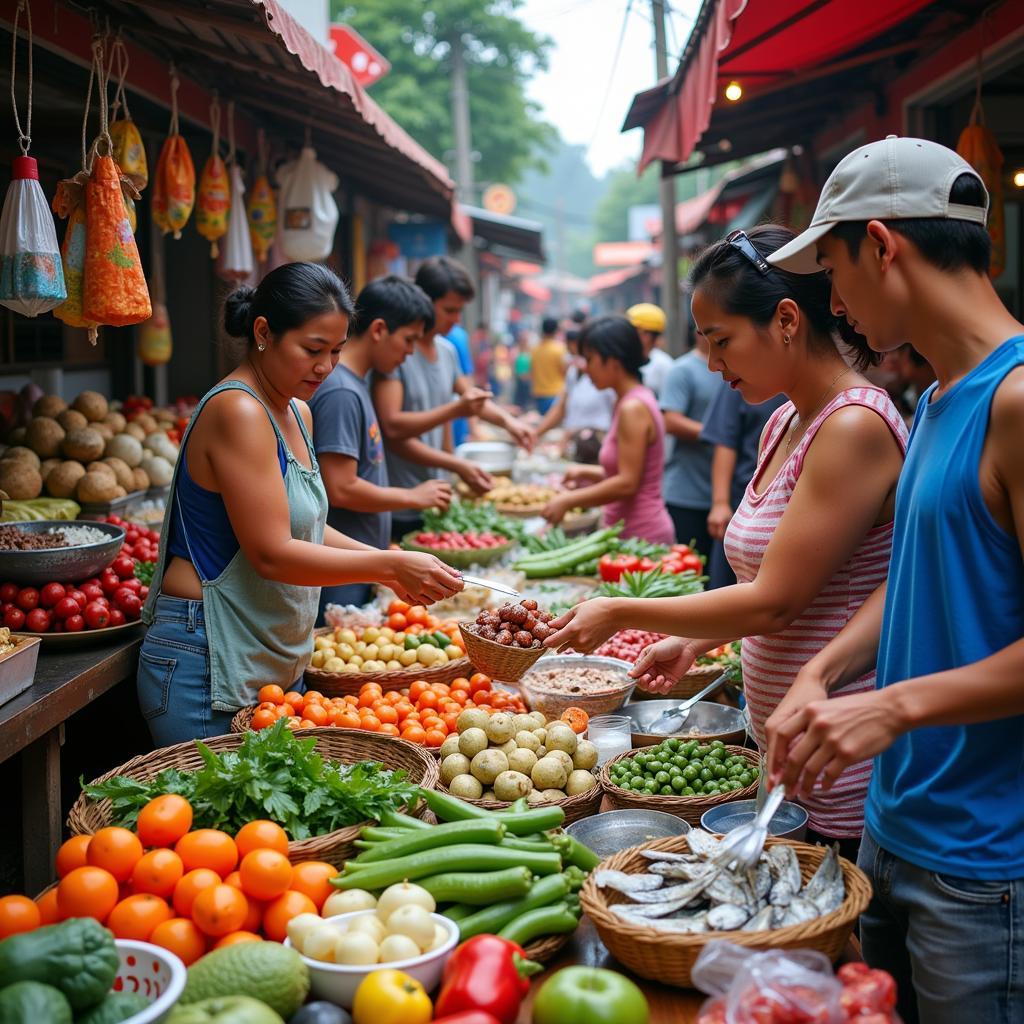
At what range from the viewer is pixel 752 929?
194 cm

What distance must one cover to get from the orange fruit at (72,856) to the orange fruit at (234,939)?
0.39m

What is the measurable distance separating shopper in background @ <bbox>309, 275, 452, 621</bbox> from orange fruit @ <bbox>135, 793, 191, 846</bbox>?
8.52 ft

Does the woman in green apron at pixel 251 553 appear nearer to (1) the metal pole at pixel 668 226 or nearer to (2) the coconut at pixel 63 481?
(2) the coconut at pixel 63 481

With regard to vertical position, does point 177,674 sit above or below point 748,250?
below

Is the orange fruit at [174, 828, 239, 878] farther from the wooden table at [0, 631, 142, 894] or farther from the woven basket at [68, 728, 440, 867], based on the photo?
the wooden table at [0, 631, 142, 894]

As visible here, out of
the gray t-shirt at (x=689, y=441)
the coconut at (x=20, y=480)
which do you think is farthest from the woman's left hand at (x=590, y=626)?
the gray t-shirt at (x=689, y=441)

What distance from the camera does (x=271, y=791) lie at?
93.6 inches

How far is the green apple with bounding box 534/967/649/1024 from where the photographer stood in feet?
5.76

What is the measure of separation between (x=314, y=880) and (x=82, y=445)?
171 inches

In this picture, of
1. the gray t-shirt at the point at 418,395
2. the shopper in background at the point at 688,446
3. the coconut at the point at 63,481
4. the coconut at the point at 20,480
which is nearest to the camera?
the coconut at the point at 20,480

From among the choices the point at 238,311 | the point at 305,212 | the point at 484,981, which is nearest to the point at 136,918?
the point at 484,981

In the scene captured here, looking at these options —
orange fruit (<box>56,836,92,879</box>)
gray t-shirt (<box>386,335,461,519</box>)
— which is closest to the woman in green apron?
orange fruit (<box>56,836,92,879</box>)

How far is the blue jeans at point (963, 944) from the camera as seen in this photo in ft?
5.96

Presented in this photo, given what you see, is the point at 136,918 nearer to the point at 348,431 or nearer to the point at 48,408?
the point at 348,431
